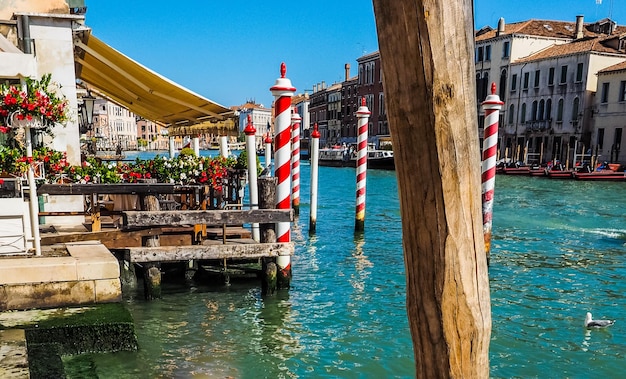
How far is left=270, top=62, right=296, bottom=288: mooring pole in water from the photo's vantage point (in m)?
6.07

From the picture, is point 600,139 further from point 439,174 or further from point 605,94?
point 439,174

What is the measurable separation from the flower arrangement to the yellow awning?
2.89 meters

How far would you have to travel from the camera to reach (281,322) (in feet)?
18.5

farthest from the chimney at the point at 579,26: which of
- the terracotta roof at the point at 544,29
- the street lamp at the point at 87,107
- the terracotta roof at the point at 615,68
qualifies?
the street lamp at the point at 87,107

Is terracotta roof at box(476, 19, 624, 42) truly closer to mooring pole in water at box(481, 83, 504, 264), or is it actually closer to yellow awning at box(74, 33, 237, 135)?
mooring pole in water at box(481, 83, 504, 264)

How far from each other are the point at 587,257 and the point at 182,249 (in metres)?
7.41

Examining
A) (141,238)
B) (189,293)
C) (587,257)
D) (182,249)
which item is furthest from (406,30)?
(587,257)

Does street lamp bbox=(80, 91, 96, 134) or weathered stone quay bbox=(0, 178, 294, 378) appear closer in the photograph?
weathered stone quay bbox=(0, 178, 294, 378)

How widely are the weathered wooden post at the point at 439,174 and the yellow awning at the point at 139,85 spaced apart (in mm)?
6578

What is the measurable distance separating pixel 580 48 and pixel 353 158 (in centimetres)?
1812

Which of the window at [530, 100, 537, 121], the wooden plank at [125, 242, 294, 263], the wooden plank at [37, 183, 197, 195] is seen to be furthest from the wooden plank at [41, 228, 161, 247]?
the window at [530, 100, 537, 121]

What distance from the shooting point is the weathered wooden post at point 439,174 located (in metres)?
1.13

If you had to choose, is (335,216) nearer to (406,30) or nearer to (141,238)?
(141,238)

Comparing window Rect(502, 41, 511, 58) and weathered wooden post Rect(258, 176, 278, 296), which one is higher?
window Rect(502, 41, 511, 58)
